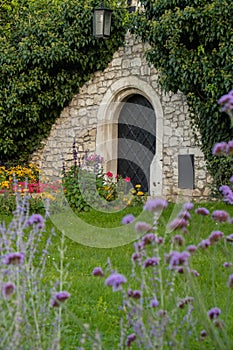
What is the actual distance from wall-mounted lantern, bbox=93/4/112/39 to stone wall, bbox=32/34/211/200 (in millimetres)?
543

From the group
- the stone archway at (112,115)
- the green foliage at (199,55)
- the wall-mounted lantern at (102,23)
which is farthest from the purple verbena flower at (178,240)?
the wall-mounted lantern at (102,23)

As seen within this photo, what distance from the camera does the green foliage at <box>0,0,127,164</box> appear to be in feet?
35.6

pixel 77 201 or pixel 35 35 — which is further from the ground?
pixel 35 35

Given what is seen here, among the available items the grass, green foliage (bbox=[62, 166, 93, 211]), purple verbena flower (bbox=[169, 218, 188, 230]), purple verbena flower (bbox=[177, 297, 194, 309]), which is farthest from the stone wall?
purple verbena flower (bbox=[169, 218, 188, 230])

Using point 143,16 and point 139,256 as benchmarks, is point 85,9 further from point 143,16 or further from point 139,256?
point 139,256

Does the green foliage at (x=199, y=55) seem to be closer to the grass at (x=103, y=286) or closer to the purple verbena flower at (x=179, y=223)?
the grass at (x=103, y=286)

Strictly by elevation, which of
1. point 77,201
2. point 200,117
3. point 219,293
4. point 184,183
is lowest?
point 219,293

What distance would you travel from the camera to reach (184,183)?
966 centimetres

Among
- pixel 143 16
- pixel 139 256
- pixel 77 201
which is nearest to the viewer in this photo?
pixel 139 256

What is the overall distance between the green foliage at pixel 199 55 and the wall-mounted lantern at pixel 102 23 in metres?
0.79

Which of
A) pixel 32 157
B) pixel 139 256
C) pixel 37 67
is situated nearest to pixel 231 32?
pixel 37 67

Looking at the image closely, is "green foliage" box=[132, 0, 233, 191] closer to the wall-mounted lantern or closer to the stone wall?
the stone wall

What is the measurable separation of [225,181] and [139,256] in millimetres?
6967

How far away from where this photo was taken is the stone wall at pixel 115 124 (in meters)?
9.72
